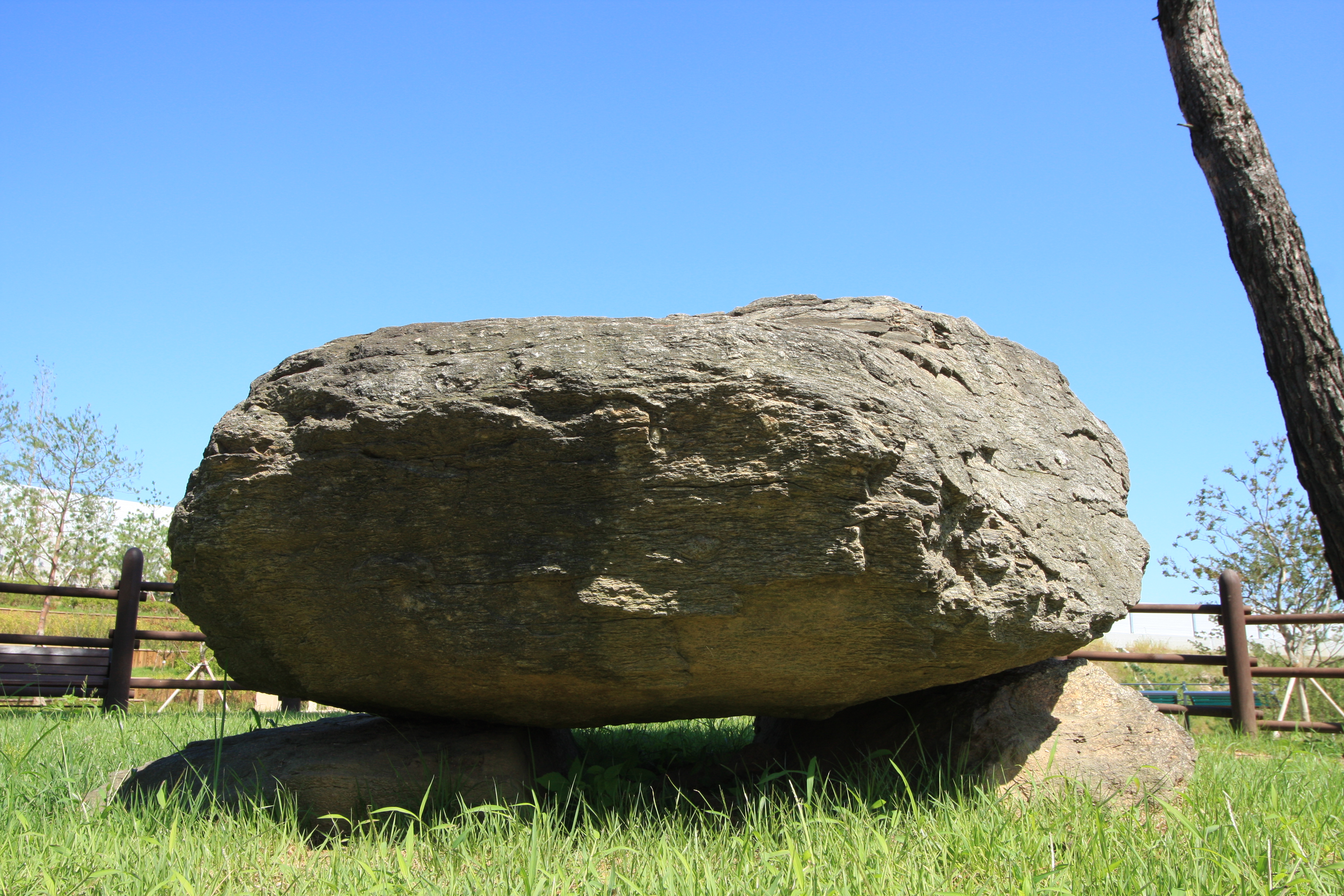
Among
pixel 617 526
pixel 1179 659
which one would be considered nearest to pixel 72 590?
pixel 617 526

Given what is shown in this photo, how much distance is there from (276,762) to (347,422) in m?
1.54

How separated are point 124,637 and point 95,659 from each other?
327 mm

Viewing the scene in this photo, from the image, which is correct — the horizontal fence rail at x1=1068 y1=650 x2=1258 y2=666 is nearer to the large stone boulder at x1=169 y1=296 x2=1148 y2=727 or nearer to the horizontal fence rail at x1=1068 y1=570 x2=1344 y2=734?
the horizontal fence rail at x1=1068 y1=570 x2=1344 y2=734

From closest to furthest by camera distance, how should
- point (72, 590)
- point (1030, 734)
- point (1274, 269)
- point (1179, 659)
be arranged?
point (1030, 734), point (1274, 269), point (72, 590), point (1179, 659)

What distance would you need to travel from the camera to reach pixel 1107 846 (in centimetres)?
282

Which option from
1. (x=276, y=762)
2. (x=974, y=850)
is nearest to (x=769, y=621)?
(x=974, y=850)

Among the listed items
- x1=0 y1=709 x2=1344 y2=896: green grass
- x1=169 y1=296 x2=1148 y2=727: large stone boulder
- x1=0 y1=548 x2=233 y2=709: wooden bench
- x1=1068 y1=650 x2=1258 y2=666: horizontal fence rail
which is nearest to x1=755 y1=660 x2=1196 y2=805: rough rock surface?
x1=0 y1=709 x2=1344 y2=896: green grass

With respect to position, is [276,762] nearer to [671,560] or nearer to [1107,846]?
[671,560]

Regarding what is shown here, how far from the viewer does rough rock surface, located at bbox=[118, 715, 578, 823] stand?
134 inches

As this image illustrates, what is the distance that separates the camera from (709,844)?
3047 mm

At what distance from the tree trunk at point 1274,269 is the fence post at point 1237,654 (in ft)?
9.79

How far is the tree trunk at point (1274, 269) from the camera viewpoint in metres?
4.28

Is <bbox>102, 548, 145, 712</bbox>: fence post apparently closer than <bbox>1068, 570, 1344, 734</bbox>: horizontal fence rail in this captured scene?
No

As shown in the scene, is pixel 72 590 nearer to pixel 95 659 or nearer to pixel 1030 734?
pixel 95 659
